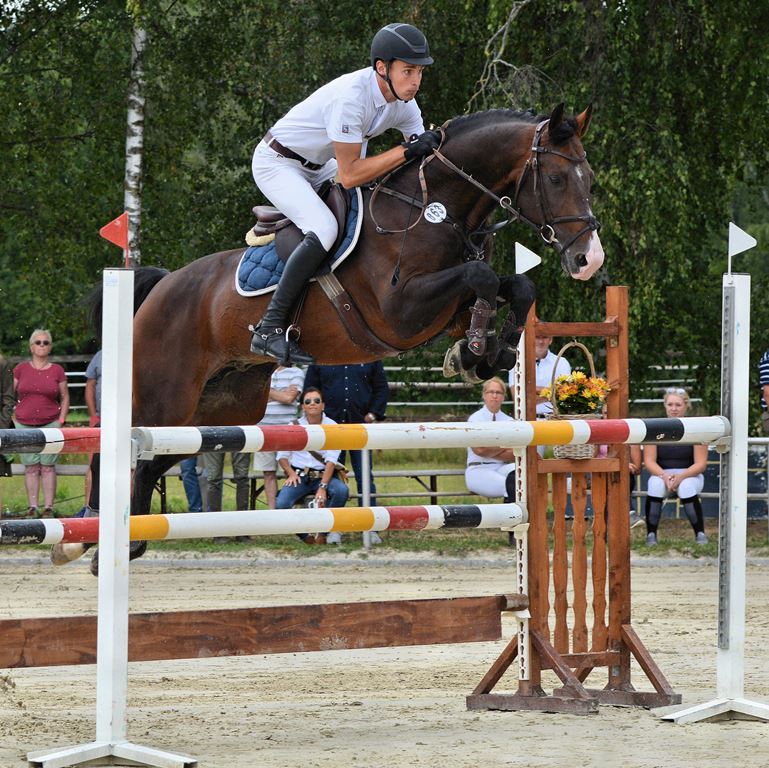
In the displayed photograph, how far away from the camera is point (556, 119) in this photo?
5.03 meters

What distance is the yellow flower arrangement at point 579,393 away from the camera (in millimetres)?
5113

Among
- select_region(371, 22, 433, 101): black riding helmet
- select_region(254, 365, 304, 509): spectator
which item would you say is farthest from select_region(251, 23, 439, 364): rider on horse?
select_region(254, 365, 304, 509): spectator

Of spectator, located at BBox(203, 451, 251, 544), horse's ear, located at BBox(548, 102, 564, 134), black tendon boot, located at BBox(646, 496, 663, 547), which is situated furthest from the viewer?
spectator, located at BBox(203, 451, 251, 544)

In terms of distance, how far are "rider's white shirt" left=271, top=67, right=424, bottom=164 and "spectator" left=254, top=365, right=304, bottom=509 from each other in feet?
14.4

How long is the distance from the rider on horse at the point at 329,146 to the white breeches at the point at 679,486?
475 cm

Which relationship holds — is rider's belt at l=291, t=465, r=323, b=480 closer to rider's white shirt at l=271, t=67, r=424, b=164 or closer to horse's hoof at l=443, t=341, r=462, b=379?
rider's white shirt at l=271, t=67, r=424, b=164

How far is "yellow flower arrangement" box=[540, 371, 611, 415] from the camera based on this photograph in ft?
16.8

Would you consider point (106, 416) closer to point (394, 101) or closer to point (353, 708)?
point (353, 708)

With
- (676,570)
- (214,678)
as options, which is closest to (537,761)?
(214,678)

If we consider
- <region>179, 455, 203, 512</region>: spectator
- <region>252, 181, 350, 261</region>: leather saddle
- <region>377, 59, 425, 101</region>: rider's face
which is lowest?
<region>179, 455, 203, 512</region>: spectator

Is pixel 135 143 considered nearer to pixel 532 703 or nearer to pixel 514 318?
pixel 514 318

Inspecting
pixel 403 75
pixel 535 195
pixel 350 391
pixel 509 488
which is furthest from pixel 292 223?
pixel 509 488

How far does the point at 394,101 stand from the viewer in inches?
207

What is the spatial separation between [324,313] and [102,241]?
10.2 metres
